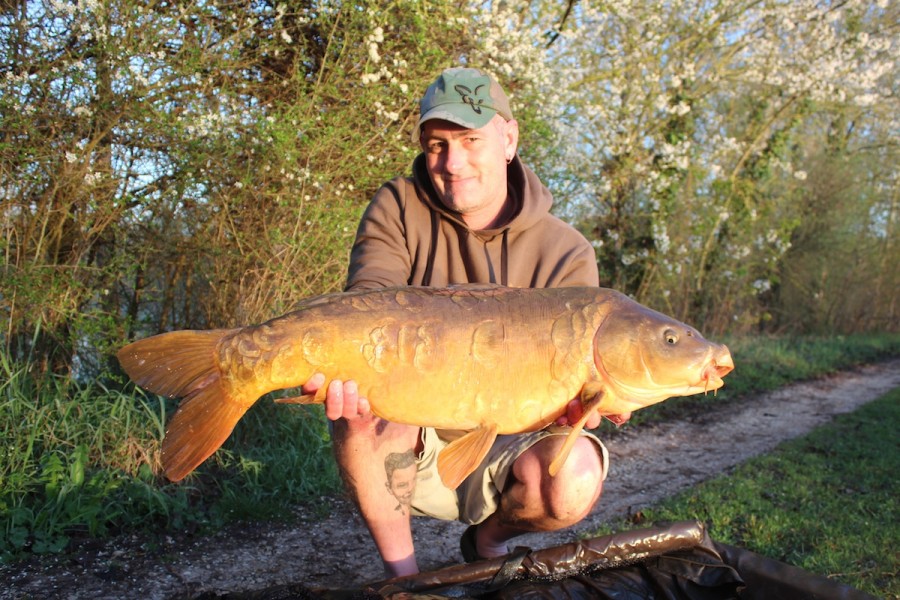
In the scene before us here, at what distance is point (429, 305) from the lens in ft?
6.58

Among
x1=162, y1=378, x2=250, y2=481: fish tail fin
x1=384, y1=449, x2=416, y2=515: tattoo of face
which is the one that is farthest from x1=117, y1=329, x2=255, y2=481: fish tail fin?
x1=384, y1=449, x2=416, y2=515: tattoo of face

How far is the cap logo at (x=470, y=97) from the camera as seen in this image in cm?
253

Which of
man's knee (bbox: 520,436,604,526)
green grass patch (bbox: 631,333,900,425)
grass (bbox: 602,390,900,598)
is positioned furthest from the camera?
green grass patch (bbox: 631,333,900,425)

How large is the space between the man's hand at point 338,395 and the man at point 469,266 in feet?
1.03

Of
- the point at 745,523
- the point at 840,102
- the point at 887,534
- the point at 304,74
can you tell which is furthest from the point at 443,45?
the point at 840,102

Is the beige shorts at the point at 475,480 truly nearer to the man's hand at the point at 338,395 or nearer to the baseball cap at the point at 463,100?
the man's hand at the point at 338,395

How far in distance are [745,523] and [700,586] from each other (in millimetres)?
1156

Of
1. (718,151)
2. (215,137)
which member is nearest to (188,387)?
(215,137)

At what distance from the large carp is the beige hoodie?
0.62 metres

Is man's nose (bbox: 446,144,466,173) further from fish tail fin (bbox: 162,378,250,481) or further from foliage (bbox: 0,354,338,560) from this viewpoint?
foliage (bbox: 0,354,338,560)

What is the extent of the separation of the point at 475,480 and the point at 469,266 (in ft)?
2.51

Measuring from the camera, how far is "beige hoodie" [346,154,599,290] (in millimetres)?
2674

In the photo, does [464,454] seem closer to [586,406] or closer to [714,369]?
[586,406]

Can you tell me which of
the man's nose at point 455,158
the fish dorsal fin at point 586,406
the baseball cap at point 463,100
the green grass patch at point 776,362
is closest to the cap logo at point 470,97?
the baseball cap at point 463,100
